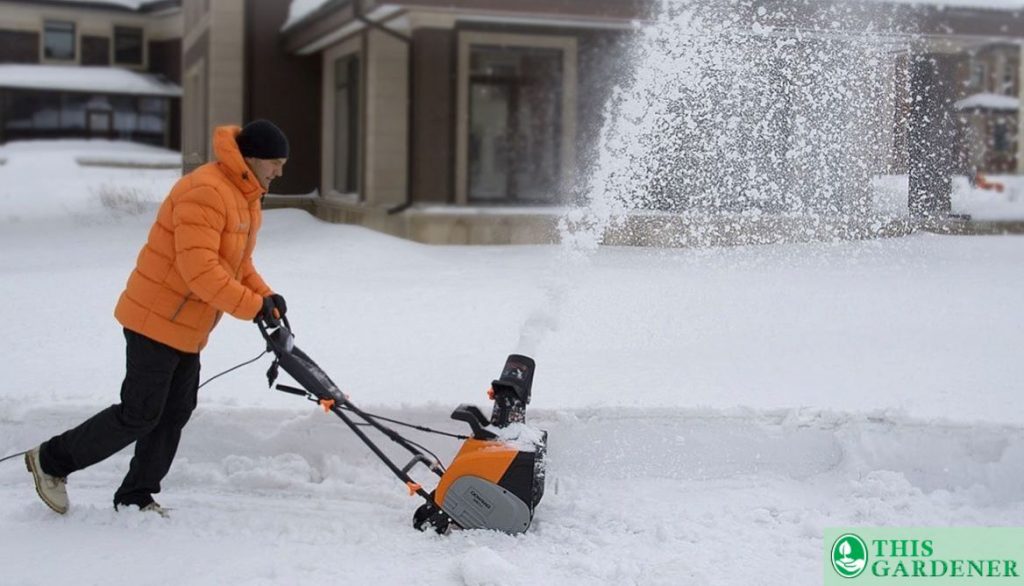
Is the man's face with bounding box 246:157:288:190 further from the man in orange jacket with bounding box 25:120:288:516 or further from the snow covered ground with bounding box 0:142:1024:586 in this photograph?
the snow covered ground with bounding box 0:142:1024:586

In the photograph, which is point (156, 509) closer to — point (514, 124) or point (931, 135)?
point (514, 124)

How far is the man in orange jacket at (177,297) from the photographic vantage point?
412cm

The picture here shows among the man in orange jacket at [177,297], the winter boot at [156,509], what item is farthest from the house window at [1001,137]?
the winter boot at [156,509]

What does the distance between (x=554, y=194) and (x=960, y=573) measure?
11037 mm

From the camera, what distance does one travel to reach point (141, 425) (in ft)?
14.1

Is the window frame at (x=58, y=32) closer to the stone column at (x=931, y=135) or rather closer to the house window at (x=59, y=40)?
the house window at (x=59, y=40)

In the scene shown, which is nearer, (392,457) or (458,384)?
(392,457)

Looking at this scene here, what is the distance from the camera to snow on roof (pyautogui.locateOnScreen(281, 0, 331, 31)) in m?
15.0

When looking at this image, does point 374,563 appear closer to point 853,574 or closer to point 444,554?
point 444,554

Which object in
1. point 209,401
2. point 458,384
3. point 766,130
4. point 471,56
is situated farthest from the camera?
point 471,56

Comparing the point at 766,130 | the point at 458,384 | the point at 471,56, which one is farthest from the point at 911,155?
the point at 458,384

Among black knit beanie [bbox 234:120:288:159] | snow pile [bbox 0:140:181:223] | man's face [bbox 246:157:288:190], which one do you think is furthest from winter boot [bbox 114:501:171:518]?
snow pile [bbox 0:140:181:223]

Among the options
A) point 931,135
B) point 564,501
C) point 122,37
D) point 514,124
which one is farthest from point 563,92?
point 122,37

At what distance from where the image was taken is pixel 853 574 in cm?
400
